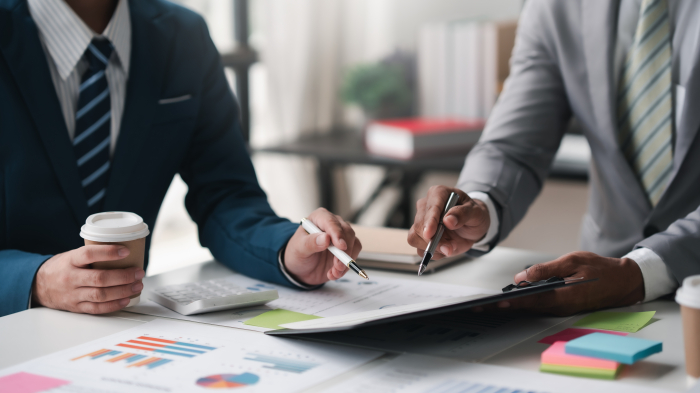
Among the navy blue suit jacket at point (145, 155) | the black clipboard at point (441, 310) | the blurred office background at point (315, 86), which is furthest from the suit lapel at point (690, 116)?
the blurred office background at point (315, 86)

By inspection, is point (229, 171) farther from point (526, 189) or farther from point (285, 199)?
point (285, 199)

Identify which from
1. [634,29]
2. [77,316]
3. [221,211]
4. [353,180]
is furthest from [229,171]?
[353,180]

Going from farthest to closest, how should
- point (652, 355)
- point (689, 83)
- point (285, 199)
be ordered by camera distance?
point (285, 199) → point (689, 83) → point (652, 355)

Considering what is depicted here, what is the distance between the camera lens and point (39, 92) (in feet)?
3.87

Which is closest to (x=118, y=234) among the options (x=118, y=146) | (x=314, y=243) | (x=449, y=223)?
(x=314, y=243)

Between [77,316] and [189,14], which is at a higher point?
[189,14]

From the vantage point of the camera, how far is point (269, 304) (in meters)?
1.03

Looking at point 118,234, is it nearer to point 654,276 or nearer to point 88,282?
point 88,282

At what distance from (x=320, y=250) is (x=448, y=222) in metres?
0.20

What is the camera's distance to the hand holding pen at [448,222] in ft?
3.55

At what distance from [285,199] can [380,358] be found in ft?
7.65

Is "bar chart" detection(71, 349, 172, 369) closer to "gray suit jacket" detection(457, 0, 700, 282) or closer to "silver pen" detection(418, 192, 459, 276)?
"silver pen" detection(418, 192, 459, 276)

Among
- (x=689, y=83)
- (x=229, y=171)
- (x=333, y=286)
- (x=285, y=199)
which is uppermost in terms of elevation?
(x=689, y=83)

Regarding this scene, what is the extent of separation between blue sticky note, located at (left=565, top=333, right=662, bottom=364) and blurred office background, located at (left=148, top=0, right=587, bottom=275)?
206 centimetres
